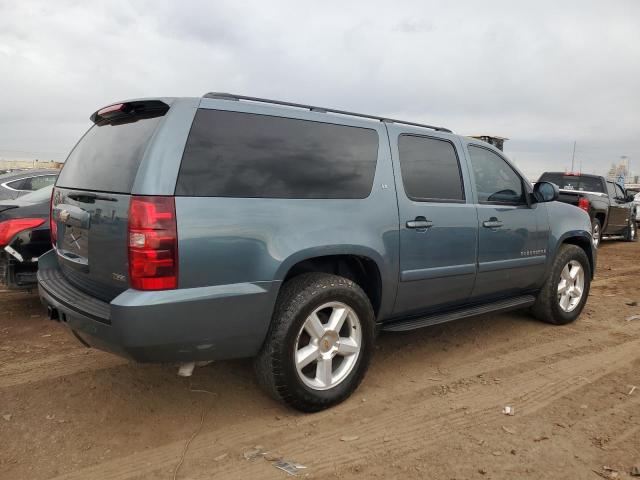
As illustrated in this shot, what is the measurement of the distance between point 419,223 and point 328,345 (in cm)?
108

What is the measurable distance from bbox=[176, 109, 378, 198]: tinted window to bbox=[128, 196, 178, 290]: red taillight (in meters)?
0.15

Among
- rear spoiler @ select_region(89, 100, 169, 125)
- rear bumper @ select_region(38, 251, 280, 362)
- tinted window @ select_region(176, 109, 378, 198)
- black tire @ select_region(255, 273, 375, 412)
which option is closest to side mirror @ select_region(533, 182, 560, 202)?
tinted window @ select_region(176, 109, 378, 198)

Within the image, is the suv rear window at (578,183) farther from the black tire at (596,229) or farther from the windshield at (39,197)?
the windshield at (39,197)

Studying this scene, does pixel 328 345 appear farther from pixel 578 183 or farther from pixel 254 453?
pixel 578 183

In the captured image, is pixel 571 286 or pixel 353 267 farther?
pixel 571 286

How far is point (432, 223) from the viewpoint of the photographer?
3.60 m

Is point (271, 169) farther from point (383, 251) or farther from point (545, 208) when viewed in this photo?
point (545, 208)

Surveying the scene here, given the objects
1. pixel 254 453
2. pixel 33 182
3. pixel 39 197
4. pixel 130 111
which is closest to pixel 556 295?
pixel 254 453

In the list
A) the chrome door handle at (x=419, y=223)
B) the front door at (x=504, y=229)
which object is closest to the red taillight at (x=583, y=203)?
the front door at (x=504, y=229)

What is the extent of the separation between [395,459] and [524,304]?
2413 millimetres

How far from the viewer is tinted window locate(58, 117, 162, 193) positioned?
2668 millimetres

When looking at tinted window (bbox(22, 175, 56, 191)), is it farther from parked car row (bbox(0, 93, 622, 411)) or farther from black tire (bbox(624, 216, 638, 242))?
black tire (bbox(624, 216, 638, 242))

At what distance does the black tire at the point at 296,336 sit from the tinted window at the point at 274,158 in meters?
0.55

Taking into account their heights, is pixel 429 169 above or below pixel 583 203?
above
